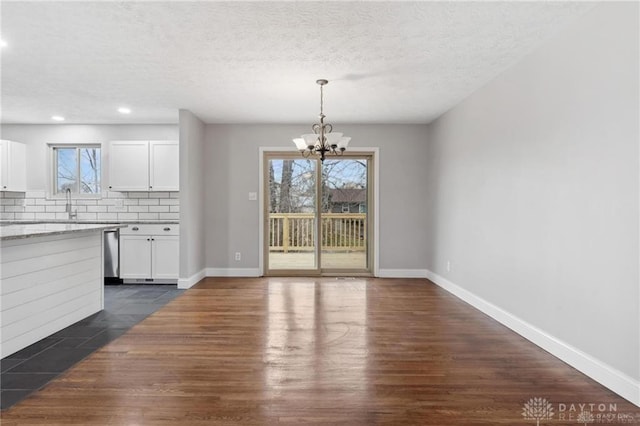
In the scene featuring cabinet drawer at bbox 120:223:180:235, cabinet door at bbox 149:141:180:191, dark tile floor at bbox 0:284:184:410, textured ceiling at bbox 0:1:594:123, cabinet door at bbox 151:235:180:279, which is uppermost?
textured ceiling at bbox 0:1:594:123

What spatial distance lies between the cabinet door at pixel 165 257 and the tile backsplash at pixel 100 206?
24.3 inches

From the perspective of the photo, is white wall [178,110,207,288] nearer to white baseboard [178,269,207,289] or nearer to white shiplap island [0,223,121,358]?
white baseboard [178,269,207,289]

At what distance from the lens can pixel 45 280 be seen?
284cm

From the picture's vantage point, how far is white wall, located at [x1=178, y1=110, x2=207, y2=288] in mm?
4645

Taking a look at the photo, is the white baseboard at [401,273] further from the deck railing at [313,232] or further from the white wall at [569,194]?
the white wall at [569,194]

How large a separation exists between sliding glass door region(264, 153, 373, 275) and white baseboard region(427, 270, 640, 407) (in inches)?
90.7

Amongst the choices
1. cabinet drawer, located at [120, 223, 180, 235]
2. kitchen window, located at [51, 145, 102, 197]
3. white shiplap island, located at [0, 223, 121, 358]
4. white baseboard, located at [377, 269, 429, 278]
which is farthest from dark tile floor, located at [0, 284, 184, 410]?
white baseboard, located at [377, 269, 429, 278]

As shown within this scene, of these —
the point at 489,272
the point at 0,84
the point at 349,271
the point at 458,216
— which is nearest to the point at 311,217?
the point at 349,271

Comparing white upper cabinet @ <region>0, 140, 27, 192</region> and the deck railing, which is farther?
the deck railing

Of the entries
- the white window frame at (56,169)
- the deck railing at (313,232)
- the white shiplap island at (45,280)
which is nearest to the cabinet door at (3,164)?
the white window frame at (56,169)

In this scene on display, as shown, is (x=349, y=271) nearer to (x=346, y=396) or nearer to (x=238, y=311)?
(x=238, y=311)

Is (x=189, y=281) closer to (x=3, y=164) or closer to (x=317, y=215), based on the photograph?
(x=317, y=215)

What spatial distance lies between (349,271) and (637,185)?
13.5 feet

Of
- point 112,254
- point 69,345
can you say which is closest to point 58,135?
point 112,254
